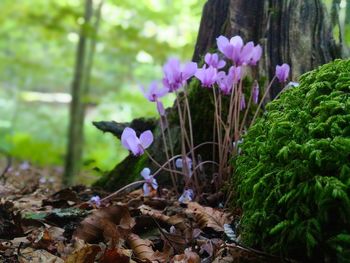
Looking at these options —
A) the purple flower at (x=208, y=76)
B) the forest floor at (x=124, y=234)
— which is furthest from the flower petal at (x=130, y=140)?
the purple flower at (x=208, y=76)

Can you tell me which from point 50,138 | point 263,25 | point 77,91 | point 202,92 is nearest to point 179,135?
point 202,92

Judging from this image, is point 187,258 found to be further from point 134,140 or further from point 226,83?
point 226,83

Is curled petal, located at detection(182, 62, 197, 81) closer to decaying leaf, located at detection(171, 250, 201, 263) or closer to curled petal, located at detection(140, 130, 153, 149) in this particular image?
curled petal, located at detection(140, 130, 153, 149)

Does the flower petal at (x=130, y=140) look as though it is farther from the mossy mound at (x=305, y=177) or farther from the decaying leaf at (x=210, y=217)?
the mossy mound at (x=305, y=177)

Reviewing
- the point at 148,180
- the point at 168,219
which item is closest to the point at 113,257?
the point at 168,219

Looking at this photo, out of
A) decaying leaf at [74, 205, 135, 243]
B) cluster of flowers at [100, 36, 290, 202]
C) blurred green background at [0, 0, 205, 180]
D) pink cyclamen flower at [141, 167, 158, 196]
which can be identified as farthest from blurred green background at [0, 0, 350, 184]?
decaying leaf at [74, 205, 135, 243]

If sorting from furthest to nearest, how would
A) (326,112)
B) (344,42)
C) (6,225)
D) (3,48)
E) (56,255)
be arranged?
(3,48)
(344,42)
(6,225)
(56,255)
(326,112)

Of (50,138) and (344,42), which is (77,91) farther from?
(50,138)
